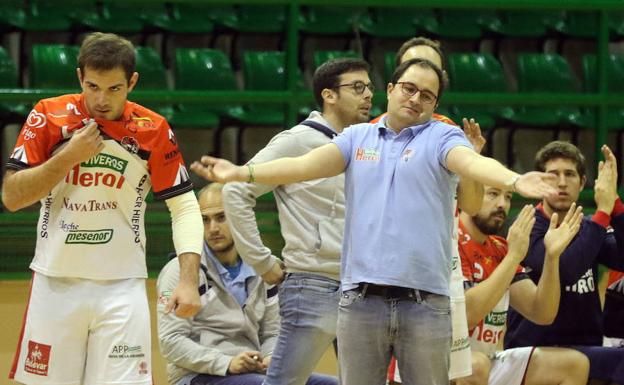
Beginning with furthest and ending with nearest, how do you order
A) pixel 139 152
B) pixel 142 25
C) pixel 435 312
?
pixel 142 25 → pixel 139 152 → pixel 435 312

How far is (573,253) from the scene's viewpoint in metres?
5.18

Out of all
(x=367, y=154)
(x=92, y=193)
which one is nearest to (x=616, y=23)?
(x=367, y=154)

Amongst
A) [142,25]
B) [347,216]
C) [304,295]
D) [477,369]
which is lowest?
[477,369]

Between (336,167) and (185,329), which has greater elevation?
(336,167)

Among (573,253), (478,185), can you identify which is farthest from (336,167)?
(573,253)

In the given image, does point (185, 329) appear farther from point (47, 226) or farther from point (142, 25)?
point (142, 25)

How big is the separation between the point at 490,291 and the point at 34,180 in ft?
6.60

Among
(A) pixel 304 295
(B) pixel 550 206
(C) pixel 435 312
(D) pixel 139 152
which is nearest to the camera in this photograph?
(C) pixel 435 312

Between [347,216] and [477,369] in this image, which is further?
[477,369]

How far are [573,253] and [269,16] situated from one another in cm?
384

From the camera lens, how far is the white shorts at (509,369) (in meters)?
5.19

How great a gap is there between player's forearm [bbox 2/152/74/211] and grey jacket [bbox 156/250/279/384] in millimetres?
1331

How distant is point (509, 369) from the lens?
17.0 ft

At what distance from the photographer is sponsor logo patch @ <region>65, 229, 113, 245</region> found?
3752 millimetres
